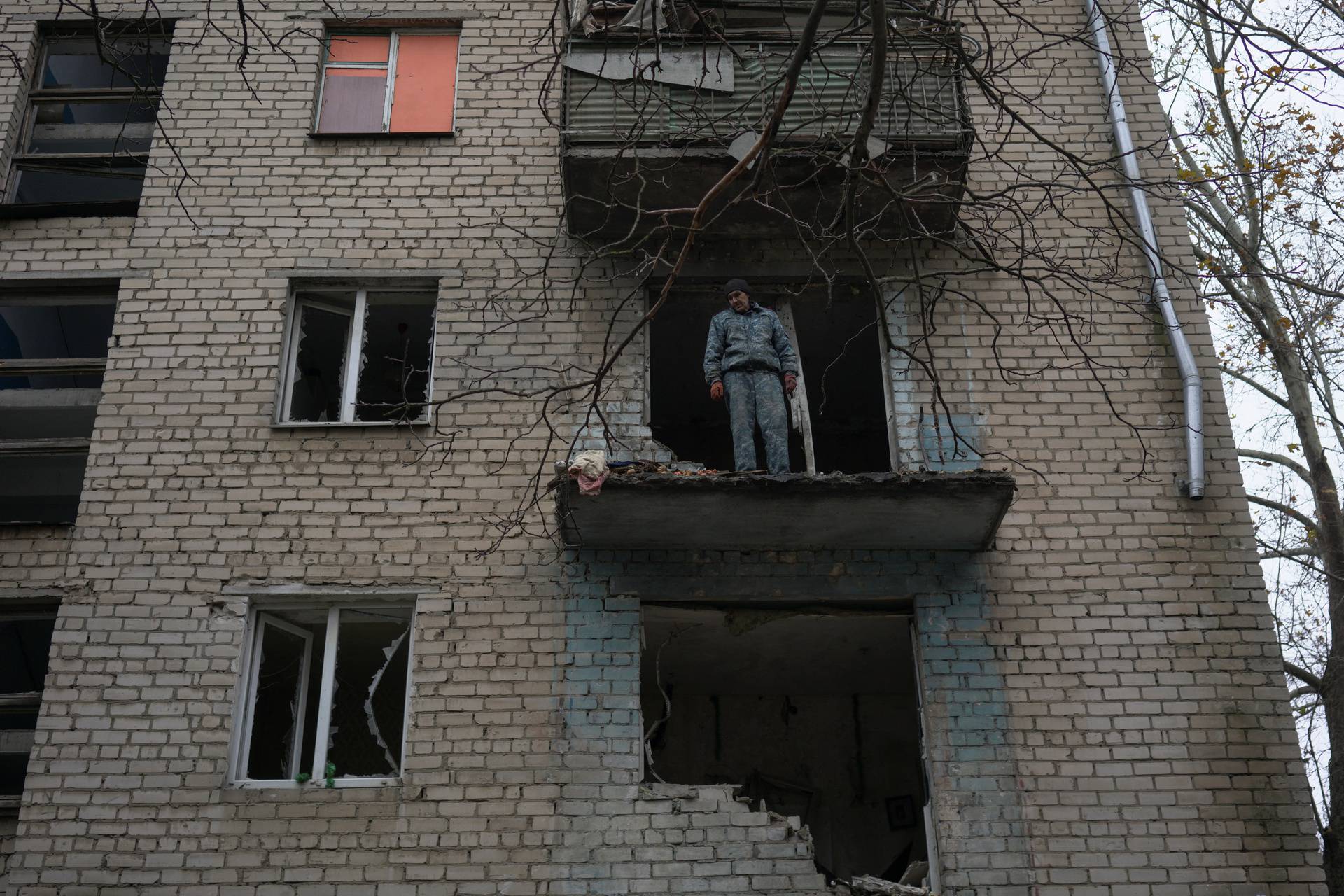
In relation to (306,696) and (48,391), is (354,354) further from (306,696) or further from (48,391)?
(306,696)

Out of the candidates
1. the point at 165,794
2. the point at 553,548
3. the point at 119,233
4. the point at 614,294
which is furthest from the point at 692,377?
the point at 165,794

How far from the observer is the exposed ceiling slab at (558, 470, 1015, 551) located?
6.98 meters

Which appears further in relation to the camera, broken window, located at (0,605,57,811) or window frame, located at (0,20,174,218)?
window frame, located at (0,20,174,218)

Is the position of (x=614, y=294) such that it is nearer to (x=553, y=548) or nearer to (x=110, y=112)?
(x=553, y=548)

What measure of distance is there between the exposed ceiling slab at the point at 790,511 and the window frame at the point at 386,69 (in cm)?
348

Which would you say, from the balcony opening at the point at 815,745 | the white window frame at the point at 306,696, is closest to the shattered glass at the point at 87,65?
the white window frame at the point at 306,696

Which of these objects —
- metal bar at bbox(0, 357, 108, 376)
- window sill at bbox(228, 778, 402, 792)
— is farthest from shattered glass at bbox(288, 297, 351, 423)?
window sill at bbox(228, 778, 402, 792)

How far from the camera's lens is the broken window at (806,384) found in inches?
351

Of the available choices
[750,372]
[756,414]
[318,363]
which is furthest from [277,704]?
[750,372]

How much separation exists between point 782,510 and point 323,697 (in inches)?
115

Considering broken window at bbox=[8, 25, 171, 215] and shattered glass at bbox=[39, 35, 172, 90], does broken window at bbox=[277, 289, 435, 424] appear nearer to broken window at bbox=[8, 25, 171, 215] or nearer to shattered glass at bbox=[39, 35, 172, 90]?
broken window at bbox=[8, 25, 171, 215]

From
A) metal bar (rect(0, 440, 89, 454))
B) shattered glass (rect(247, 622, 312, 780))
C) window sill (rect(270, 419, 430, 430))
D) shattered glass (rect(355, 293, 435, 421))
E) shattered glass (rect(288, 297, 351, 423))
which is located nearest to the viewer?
shattered glass (rect(247, 622, 312, 780))

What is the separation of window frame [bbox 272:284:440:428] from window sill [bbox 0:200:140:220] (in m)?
1.45

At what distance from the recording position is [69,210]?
350 inches
